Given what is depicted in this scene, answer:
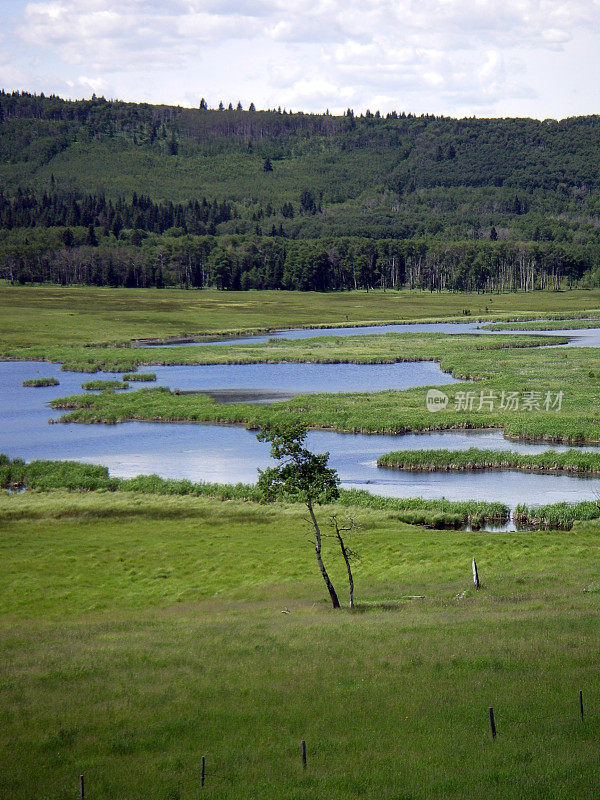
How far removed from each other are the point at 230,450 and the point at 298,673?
49.9m

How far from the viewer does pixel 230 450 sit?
72.7 meters

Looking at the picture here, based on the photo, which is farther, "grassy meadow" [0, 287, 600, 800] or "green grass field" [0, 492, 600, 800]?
"grassy meadow" [0, 287, 600, 800]

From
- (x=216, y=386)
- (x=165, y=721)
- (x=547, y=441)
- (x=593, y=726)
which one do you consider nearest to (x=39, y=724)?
(x=165, y=721)

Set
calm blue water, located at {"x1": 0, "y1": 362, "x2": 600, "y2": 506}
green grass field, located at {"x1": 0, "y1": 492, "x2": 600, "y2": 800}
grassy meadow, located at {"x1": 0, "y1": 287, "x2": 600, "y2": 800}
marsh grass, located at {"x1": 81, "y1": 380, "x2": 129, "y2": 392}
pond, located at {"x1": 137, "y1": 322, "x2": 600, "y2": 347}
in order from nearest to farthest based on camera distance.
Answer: green grass field, located at {"x1": 0, "y1": 492, "x2": 600, "y2": 800} < grassy meadow, located at {"x1": 0, "y1": 287, "x2": 600, "y2": 800} < calm blue water, located at {"x1": 0, "y1": 362, "x2": 600, "y2": 506} < marsh grass, located at {"x1": 81, "y1": 380, "x2": 129, "y2": 392} < pond, located at {"x1": 137, "y1": 322, "x2": 600, "y2": 347}

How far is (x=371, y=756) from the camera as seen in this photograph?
56.7 feet

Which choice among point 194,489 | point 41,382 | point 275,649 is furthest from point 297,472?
point 41,382

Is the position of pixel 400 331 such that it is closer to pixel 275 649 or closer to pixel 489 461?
pixel 489 461

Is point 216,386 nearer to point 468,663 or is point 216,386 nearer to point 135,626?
point 135,626

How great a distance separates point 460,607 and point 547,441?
43.4 meters

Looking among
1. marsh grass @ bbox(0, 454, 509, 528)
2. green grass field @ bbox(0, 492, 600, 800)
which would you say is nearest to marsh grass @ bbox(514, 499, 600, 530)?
marsh grass @ bbox(0, 454, 509, 528)

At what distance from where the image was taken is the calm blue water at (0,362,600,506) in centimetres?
5856

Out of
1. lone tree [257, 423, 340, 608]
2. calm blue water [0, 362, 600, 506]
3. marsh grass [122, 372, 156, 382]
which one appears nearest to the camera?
A: lone tree [257, 423, 340, 608]

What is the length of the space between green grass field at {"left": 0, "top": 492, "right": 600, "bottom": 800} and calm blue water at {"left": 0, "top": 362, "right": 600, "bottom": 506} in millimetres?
13761

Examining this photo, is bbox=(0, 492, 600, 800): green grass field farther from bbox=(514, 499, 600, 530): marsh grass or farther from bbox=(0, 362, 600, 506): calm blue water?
bbox=(0, 362, 600, 506): calm blue water
